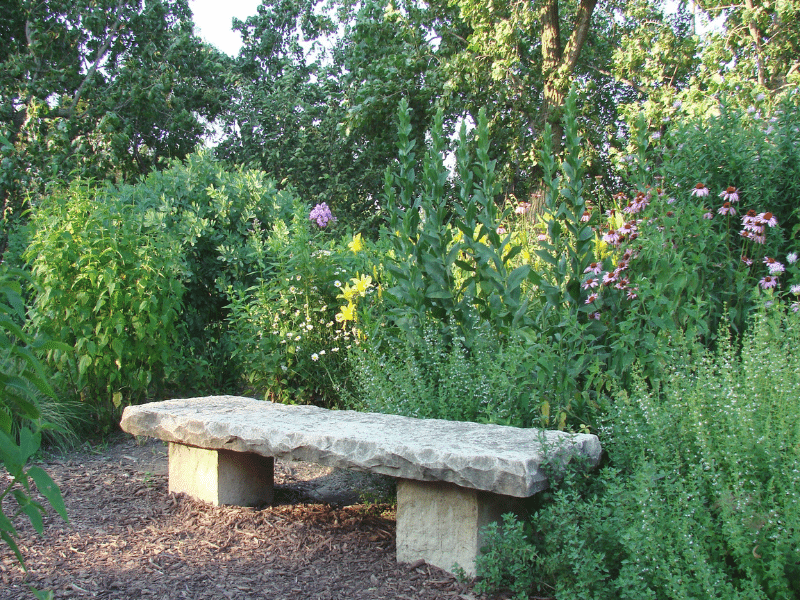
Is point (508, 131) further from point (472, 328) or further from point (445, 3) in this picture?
point (472, 328)

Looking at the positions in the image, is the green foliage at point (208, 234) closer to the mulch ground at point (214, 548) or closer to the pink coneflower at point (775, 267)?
the mulch ground at point (214, 548)

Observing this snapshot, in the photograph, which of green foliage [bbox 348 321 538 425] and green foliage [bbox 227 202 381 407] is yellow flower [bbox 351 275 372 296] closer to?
green foliage [bbox 227 202 381 407]

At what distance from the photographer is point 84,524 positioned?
303 cm

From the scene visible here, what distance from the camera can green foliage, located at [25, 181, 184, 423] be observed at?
422 cm

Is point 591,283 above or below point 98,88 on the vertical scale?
below

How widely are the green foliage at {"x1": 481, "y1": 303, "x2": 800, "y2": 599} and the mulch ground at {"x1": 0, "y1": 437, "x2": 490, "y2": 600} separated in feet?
1.28

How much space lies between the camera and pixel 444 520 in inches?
97.1

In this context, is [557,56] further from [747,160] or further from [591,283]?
[591,283]

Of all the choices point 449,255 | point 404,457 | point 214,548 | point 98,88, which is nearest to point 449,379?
point 449,255

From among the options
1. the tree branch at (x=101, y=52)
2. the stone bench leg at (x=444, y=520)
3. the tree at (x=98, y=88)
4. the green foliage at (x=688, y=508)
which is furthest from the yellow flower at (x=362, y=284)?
the tree branch at (x=101, y=52)

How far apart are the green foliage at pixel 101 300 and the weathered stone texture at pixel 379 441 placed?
1.00 metres

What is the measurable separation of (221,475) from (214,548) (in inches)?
19.3

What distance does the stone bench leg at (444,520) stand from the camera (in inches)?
94.0

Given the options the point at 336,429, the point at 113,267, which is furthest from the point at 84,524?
the point at 113,267
